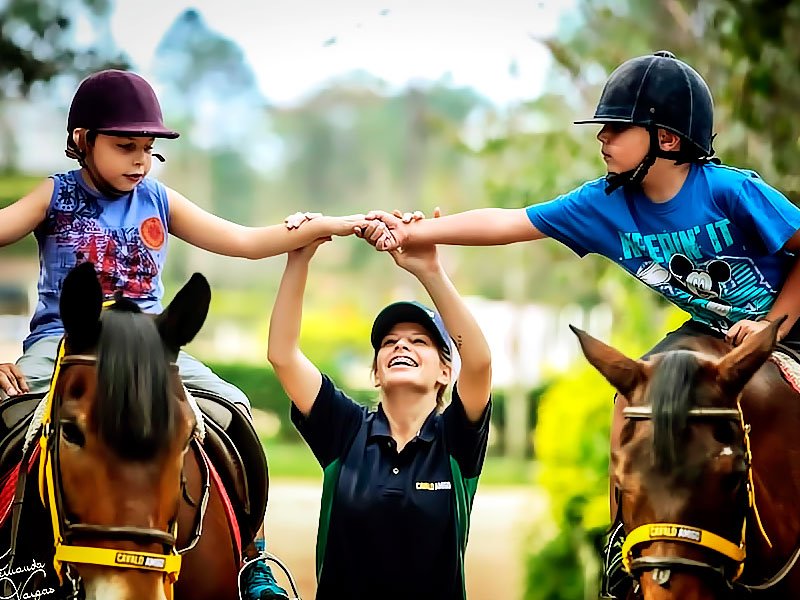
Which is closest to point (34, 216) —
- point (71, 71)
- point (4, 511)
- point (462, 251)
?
point (4, 511)

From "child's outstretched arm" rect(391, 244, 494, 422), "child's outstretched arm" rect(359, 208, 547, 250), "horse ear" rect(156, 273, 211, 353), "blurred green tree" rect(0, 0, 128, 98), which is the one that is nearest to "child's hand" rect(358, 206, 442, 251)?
"child's outstretched arm" rect(359, 208, 547, 250)

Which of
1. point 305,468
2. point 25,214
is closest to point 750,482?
point 25,214

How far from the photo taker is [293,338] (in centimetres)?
391

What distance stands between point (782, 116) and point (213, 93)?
4.05m

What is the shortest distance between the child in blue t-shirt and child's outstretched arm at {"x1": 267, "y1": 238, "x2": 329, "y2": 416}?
0.92 metres

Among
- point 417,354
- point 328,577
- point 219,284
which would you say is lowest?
point 328,577

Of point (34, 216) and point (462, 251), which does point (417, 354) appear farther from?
point (462, 251)

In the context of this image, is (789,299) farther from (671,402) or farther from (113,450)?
(113,450)

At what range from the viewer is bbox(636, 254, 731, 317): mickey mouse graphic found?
3559 millimetres

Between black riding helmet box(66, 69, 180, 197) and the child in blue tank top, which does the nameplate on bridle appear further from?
black riding helmet box(66, 69, 180, 197)

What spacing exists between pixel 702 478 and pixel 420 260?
1.33 metres

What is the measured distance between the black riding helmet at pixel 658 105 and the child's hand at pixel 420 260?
676 mm

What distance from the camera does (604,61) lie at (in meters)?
8.21

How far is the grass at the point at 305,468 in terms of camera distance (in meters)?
10.3
